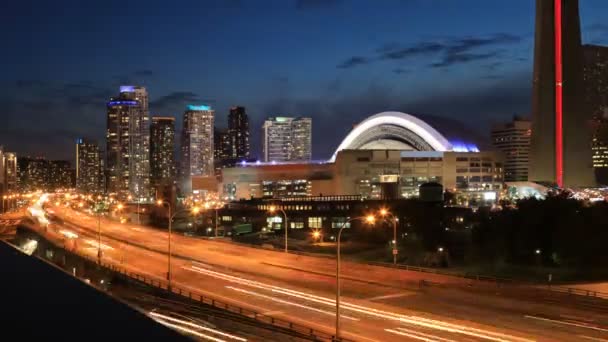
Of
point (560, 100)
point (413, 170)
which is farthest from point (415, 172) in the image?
point (560, 100)

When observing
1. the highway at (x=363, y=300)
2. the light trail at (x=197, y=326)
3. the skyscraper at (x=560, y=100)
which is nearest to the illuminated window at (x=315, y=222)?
the highway at (x=363, y=300)

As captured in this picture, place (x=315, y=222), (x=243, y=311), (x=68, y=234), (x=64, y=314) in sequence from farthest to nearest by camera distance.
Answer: (x=315, y=222)
(x=68, y=234)
(x=243, y=311)
(x=64, y=314)

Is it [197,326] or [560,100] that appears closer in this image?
[197,326]

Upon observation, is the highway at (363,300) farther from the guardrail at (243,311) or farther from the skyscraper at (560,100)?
the skyscraper at (560,100)

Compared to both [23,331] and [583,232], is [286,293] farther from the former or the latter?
[583,232]

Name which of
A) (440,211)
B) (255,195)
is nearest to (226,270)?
(440,211)

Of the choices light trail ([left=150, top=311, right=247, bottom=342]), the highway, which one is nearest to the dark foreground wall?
light trail ([left=150, top=311, right=247, bottom=342])

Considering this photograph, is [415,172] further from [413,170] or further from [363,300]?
[363,300]
